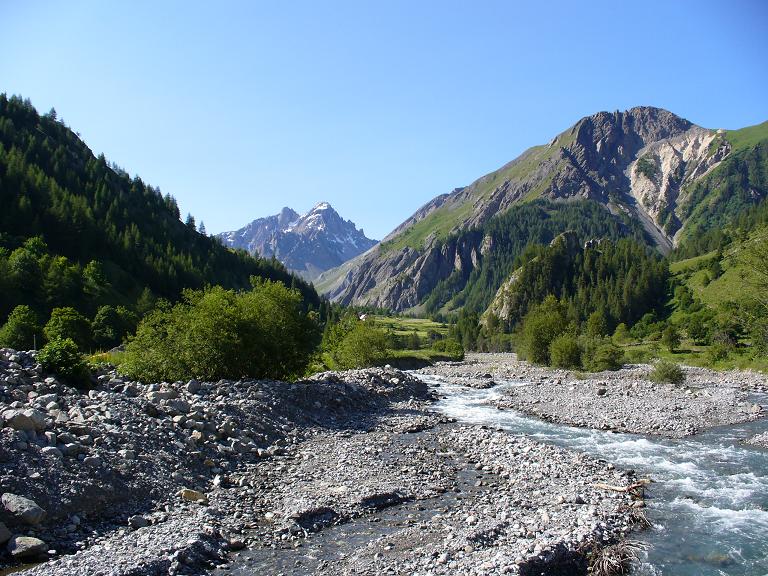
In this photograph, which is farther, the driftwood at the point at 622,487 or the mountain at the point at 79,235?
the mountain at the point at 79,235

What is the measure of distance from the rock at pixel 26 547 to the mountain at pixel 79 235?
85.5 m

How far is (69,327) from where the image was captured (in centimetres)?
6562

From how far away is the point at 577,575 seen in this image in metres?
14.5

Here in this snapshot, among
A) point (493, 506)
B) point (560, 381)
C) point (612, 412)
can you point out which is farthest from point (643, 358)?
point (493, 506)

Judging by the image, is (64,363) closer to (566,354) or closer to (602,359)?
(566,354)

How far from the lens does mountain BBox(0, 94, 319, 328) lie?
93231mm

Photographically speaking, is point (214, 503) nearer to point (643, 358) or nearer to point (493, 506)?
point (493, 506)

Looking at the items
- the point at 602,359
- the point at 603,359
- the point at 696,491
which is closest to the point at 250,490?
the point at 696,491

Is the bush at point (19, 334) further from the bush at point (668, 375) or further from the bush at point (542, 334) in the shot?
the bush at point (542, 334)

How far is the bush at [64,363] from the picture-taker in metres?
28.5

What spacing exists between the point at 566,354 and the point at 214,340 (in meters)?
64.9

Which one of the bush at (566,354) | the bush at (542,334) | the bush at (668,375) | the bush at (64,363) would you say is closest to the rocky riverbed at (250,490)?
the bush at (64,363)

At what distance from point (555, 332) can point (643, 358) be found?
60.2 feet

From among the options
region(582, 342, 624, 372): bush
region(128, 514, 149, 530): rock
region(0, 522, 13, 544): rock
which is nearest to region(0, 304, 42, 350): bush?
region(128, 514, 149, 530): rock
